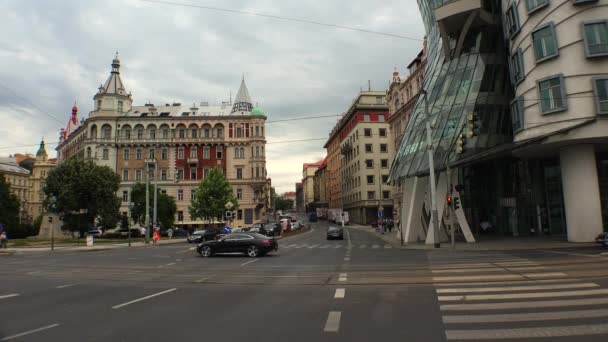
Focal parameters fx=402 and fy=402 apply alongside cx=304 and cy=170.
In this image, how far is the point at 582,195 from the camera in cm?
2438

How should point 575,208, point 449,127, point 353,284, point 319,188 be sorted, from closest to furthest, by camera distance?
point 353,284, point 575,208, point 449,127, point 319,188

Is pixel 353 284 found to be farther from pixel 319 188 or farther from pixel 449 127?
pixel 319 188

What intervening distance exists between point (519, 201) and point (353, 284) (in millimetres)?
27966

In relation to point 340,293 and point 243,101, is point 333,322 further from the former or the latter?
point 243,101

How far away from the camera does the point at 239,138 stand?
73062mm

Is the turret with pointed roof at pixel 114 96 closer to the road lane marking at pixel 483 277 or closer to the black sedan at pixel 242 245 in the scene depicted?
the black sedan at pixel 242 245

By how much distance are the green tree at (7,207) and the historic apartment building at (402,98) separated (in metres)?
60.6

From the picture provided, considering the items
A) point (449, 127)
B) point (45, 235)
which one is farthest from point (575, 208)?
point (45, 235)

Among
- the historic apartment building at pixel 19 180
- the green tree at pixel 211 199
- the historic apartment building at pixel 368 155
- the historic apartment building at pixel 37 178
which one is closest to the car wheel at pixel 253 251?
the green tree at pixel 211 199

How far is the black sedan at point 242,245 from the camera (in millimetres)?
22781

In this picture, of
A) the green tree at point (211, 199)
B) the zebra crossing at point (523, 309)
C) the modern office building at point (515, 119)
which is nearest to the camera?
the zebra crossing at point (523, 309)

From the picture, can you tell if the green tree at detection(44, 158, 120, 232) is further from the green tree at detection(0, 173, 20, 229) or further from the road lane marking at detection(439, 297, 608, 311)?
the road lane marking at detection(439, 297, 608, 311)

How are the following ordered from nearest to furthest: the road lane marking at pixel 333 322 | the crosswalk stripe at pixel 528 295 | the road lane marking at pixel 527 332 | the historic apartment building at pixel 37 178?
the road lane marking at pixel 527 332 → the road lane marking at pixel 333 322 → the crosswalk stripe at pixel 528 295 → the historic apartment building at pixel 37 178

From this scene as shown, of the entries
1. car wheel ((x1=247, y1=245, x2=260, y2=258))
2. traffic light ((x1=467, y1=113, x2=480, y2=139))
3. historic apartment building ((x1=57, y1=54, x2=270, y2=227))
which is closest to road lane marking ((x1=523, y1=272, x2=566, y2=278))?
traffic light ((x1=467, y1=113, x2=480, y2=139))
